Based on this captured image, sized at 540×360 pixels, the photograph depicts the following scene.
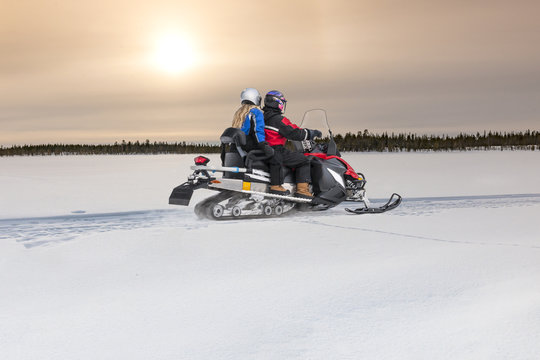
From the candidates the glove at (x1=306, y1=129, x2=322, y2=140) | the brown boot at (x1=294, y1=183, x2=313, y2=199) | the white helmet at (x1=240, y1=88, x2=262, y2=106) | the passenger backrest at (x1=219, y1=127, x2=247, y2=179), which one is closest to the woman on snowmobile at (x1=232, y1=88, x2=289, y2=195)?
the white helmet at (x1=240, y1=88, x2=262, y2=106)

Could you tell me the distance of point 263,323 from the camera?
11.4 feet

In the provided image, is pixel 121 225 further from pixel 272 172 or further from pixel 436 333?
pixel 436 333

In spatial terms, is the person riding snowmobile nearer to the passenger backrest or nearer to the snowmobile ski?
the passenger backrest

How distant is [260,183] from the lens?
838 centimetres

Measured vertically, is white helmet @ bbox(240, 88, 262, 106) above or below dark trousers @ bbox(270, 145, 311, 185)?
above

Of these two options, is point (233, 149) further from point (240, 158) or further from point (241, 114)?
point (241, 114)

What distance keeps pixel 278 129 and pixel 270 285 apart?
423cm

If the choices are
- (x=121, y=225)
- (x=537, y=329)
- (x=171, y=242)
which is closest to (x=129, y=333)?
(x=537, y=329)

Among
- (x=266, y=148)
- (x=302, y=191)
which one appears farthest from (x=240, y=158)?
(x=302, y=191)

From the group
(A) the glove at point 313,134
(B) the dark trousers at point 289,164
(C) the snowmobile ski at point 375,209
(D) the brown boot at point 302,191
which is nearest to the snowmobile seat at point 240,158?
(B) the dark trousers at point 289,164

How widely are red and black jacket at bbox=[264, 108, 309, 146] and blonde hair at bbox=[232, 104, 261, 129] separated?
0.90 ft

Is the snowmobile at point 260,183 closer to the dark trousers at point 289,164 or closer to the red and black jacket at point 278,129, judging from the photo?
the dark trousers at point 289,164

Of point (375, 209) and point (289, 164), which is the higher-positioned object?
point (289, 164)

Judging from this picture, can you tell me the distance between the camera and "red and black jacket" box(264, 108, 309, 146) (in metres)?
8.30
